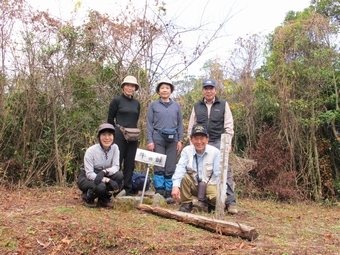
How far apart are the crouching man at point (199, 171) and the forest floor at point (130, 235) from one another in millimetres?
481

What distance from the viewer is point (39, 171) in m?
7.71

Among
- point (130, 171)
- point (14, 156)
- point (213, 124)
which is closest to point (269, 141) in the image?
point (213, 124)

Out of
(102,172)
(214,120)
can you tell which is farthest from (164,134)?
(102,172)

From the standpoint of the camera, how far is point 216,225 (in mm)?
4188

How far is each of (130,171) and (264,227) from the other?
2.33 meters

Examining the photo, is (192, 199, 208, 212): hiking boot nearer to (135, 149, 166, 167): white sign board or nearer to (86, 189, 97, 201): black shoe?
(135, 149, 166, 167): white sign board

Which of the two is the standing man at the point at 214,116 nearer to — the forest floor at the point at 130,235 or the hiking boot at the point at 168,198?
the hiking boot at the point at 168,198

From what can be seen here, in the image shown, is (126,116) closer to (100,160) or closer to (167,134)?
(167,134)

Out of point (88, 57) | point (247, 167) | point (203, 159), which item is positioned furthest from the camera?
point (247, 167)

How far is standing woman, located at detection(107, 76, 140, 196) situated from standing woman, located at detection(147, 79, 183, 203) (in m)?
0.30

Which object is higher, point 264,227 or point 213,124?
point 213,124

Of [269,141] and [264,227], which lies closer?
[264,227]

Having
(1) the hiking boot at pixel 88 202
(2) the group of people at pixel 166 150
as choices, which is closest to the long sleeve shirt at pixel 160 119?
(2) the group of people at pixel 166 150

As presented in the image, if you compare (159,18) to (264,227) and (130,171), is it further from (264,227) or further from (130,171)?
(264,227)
